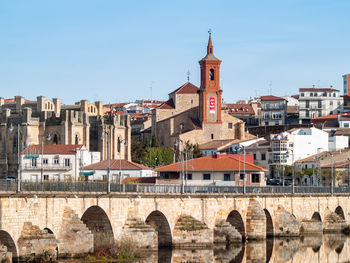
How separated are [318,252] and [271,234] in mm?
8835

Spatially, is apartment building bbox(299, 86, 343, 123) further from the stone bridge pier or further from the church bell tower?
the stone bridge pier

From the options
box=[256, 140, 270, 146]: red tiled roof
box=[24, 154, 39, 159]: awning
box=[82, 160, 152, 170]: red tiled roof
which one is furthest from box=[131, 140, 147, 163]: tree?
box=[24, 154, 39, 159]: awning

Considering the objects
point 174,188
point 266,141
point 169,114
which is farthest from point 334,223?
point 169,114

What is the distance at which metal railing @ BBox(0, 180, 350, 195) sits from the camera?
49625mm

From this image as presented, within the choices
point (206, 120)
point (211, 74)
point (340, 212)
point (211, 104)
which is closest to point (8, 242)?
point (340, 212)

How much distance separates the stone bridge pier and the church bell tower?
72.5m

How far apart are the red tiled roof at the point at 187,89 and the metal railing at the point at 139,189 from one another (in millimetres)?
81542

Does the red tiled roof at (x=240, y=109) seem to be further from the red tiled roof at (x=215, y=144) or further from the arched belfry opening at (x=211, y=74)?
the red tiled roof at (x=215, y=144)

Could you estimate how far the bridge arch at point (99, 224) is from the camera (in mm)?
53625

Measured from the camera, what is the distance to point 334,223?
84625 mm

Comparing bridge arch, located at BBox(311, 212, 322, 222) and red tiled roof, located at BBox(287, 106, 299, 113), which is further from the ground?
red tiled roof, located at BBox(287, 106, 299, 113)

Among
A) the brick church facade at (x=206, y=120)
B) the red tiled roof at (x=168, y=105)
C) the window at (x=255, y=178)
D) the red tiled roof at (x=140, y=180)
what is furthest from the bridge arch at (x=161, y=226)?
the red tiled roof at (x=168, y=105)

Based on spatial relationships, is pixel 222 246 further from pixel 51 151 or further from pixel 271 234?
pixel 51 151

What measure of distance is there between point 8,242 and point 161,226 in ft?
61.0
